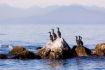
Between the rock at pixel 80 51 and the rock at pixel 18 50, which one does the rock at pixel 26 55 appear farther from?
the rock at pixel 80 51

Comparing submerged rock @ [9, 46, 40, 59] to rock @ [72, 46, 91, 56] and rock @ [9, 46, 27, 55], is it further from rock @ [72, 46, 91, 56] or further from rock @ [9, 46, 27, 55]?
rock @ [72, 46, 91, 56]

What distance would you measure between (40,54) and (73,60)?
498 centimetres

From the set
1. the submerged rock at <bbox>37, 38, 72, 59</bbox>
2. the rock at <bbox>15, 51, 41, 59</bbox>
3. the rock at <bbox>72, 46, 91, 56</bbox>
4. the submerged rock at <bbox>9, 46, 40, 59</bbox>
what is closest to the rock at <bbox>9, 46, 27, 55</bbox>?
the submerged rock at <bbox>9, 46, 40, 59</bbox>

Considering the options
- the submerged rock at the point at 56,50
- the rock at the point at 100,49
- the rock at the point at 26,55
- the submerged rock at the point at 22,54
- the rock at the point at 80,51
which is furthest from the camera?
the rock at the point at 80,51

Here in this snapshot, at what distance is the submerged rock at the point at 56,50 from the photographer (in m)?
70.3

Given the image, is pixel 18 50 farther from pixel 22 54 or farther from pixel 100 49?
pixel 100 49

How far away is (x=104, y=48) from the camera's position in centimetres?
7244

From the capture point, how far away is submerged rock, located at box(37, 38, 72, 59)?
231ft

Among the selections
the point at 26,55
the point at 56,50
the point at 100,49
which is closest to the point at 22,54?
the point at 26,55

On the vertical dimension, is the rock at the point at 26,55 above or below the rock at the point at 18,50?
below

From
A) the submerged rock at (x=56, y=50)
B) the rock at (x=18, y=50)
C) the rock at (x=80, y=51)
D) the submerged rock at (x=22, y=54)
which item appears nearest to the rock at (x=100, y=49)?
the rock at (x=80, y=51)

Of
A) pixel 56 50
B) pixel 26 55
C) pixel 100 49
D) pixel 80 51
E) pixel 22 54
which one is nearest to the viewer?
pixel 56 50

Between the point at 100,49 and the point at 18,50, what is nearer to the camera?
the point at 18,50

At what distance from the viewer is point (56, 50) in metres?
70.0
